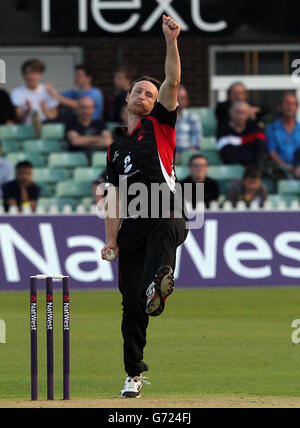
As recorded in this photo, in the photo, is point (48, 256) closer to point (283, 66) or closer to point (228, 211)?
point (228, 211)

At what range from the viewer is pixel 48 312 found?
7.69 m

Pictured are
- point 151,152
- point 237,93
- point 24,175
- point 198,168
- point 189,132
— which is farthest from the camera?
point 237,93

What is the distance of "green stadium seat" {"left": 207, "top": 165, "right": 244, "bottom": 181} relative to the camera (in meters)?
17.4

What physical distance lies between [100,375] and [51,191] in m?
8.18

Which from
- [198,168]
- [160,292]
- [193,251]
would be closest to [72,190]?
[198,168]

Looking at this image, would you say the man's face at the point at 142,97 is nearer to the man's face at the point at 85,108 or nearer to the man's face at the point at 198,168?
the man's face at the point at 198,168

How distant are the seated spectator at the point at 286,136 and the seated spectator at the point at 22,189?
3.50 meters

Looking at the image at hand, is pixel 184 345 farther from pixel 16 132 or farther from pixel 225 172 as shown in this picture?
pixel 16 132

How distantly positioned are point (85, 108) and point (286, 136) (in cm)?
Answer: 291

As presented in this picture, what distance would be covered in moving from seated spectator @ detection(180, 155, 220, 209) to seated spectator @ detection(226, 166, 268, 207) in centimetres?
22

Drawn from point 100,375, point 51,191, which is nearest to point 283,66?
point 51,191

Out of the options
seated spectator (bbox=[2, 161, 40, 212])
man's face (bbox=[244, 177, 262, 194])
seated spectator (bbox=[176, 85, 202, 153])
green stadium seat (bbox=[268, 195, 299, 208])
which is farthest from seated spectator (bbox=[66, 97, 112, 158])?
green stadium seat (bbox=[268, 195, 299, 208])

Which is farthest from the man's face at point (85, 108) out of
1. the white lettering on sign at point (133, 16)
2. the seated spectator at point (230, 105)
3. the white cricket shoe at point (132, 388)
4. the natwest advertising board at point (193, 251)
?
the white cricket shoe at point (132, 388)

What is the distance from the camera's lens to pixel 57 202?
56.1 ft
